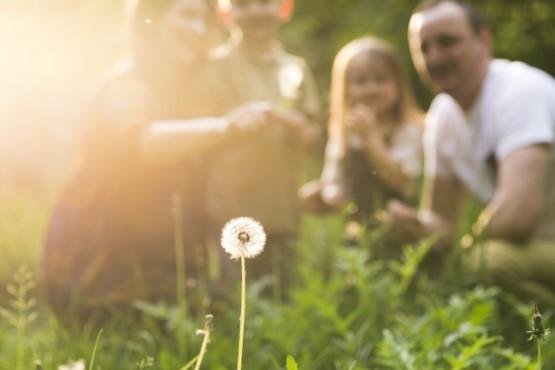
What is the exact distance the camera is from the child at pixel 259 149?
454 cm

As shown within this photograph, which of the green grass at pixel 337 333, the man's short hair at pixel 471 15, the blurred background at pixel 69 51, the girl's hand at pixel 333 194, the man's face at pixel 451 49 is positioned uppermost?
the blurred background at pixel 69 51

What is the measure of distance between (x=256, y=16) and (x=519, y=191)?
5.34 feet

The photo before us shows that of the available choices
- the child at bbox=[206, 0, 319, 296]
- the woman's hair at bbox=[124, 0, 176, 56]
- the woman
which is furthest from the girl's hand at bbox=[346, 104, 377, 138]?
the woman's hair at bbox=[124, 0, 176, 56]

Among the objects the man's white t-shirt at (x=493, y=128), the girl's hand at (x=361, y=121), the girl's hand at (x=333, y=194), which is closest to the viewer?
the man's white t-shirt at (x=493, y=128)

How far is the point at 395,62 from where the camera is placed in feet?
17.9

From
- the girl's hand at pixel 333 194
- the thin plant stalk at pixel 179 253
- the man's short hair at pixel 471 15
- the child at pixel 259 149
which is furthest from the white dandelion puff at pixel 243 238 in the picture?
the girl's hand at pixel 333 194

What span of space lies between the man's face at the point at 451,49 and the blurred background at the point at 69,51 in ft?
16.7

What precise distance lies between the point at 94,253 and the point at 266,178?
4.00 feet

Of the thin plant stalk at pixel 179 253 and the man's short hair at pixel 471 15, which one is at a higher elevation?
the man's short hair at pixel 471 15

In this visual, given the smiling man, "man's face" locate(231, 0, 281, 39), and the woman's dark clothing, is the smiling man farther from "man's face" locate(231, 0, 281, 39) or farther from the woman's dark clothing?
the woman's dark clothing

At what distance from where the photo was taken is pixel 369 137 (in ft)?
15.5

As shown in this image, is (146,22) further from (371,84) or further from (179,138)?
(371,84)

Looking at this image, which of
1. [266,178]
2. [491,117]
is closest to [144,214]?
[266,178]

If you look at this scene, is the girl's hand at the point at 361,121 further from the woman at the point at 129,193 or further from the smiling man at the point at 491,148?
the woman at the point at 129,193
